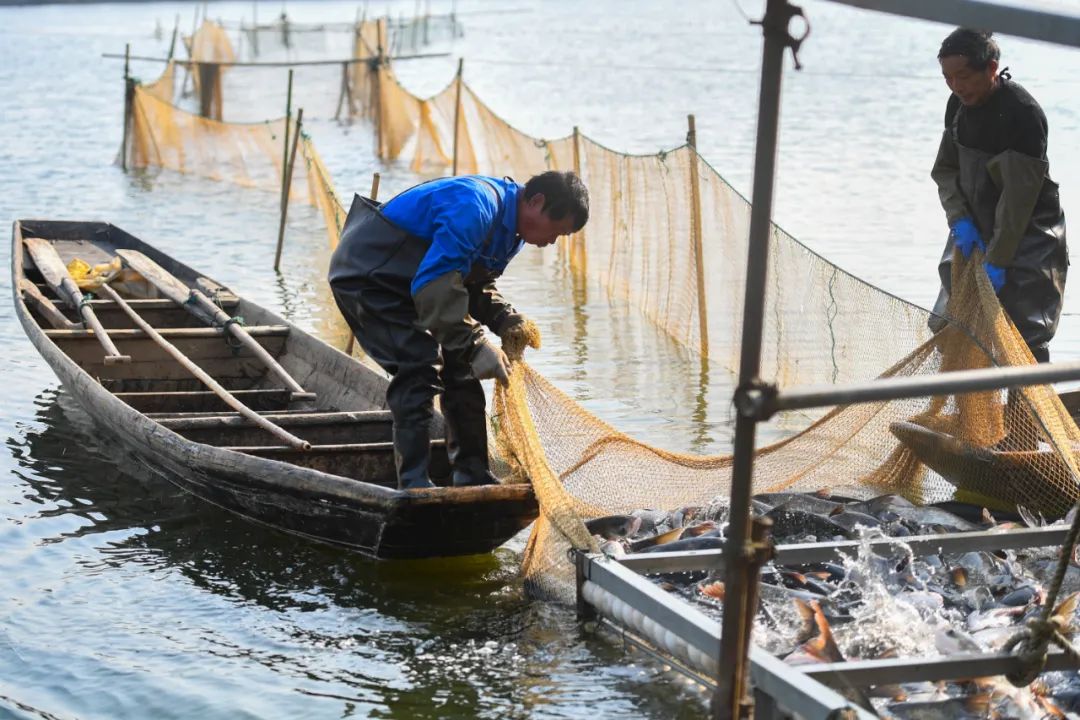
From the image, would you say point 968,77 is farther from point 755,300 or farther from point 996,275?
point 755,300

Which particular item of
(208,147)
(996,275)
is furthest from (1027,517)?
(208,147)

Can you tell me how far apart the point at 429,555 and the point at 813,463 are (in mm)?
1926

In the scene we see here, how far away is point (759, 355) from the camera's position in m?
3.61

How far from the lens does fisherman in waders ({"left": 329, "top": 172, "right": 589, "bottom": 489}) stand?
5.82 metres

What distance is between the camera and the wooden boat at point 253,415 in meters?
6.16

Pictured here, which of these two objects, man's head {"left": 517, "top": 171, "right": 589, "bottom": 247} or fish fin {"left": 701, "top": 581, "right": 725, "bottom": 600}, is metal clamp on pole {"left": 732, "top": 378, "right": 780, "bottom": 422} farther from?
man's head {"left": 517, "top": 171, "right": 589, "bottom": 247}

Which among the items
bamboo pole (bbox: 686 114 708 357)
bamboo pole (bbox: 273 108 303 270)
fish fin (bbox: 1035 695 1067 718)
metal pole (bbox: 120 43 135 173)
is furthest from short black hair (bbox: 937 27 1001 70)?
metal pole (bbox: 120 43 135 173)

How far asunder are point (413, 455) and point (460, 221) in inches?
46.3

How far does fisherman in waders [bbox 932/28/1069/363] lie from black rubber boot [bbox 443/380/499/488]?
231cm

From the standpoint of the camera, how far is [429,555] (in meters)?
6.45

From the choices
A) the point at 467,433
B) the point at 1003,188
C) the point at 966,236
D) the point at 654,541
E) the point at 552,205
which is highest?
the point at 1003,188

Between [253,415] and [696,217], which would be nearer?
[253,415]

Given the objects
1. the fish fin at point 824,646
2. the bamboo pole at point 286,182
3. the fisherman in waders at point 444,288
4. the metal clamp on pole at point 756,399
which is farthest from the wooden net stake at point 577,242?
the metal clamp on pole at point 756,399

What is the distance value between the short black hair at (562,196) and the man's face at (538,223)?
21mm
